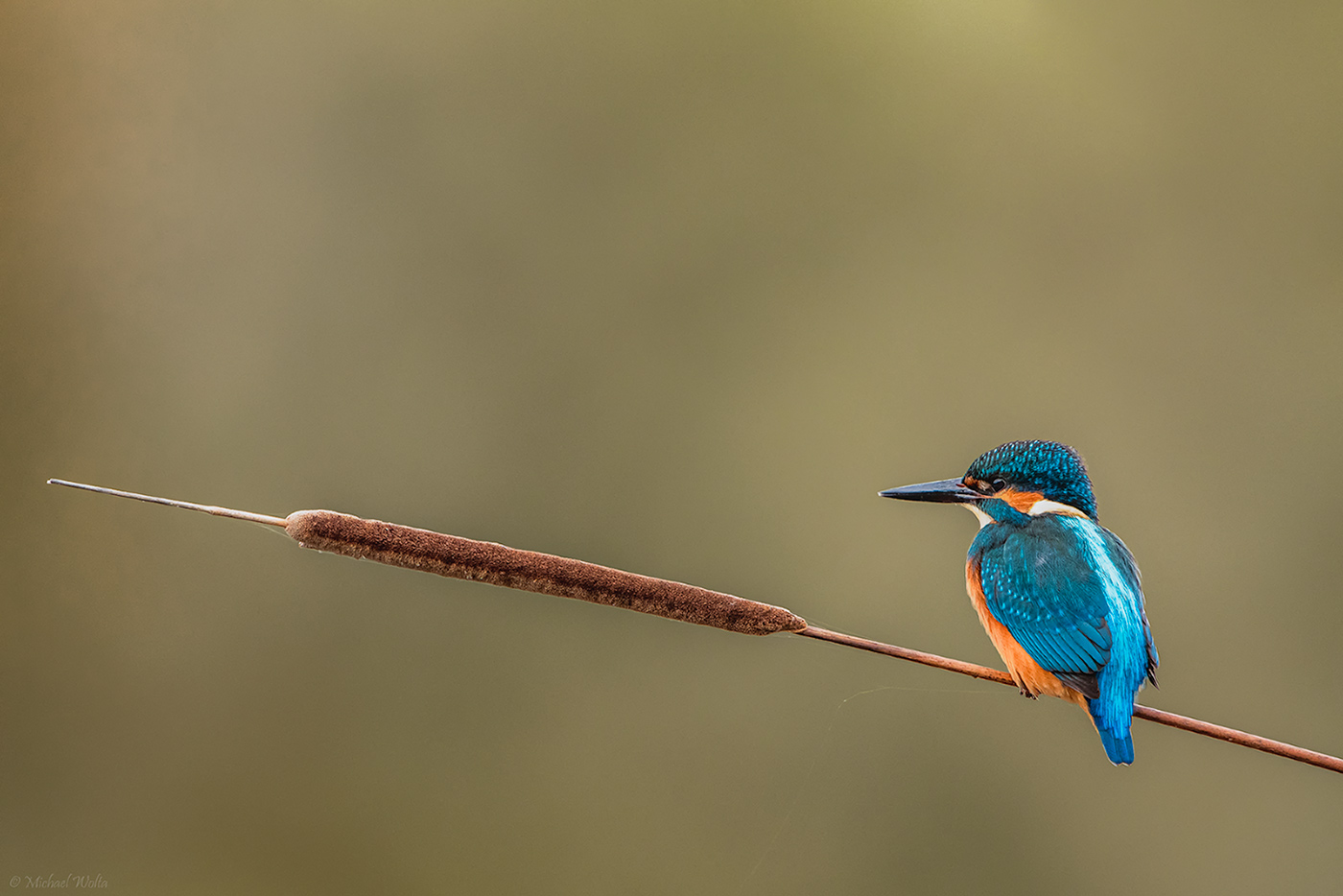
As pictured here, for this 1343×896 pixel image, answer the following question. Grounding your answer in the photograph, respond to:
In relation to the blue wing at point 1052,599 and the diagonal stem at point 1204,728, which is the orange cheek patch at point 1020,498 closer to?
the blue wing at point 1052,599

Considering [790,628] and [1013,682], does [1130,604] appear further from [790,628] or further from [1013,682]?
[790,628]

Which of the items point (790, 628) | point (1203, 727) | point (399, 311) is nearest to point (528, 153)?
point (399, 311)

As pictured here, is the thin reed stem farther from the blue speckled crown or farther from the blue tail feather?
the blue speckled crown

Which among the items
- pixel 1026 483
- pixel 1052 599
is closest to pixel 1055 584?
pixel 1052 599

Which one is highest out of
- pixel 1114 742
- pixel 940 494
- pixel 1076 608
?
pixel 940 494

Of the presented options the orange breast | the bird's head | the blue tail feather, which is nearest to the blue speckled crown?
the bird's head

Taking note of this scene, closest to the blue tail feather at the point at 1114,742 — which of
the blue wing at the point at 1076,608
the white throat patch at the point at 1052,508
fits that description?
the blue wing at the point at 1076,608

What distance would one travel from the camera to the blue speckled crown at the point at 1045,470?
946 millimetres

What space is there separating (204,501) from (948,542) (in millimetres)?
1328

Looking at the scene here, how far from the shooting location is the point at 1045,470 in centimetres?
95

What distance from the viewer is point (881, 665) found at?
1.41 m

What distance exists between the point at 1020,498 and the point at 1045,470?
0.04m

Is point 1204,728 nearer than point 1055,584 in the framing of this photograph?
Yes

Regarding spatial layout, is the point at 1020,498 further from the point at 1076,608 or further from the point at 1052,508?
the point at 1076,608
